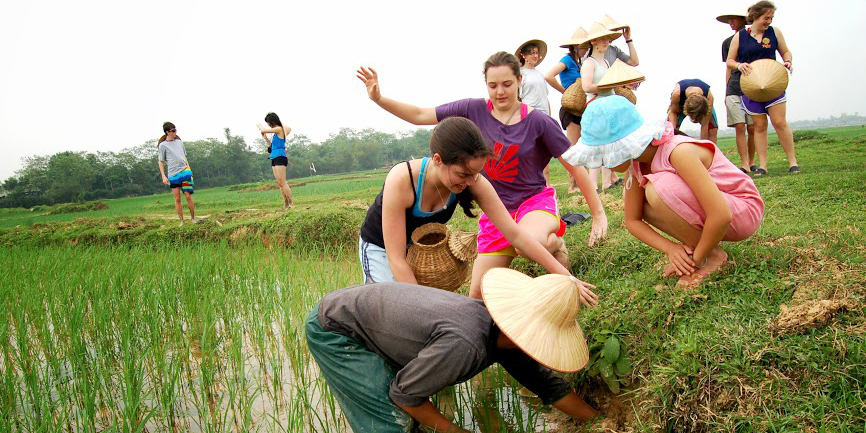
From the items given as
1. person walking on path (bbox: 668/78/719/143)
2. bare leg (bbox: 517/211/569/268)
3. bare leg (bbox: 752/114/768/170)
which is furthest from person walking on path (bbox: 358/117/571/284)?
bare leg (bbox: 752/114/768/170)

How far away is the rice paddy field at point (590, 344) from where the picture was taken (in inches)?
64.2

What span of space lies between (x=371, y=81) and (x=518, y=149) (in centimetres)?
93

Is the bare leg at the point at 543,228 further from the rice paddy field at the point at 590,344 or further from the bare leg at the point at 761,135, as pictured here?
the bare leg at the point at 761,135

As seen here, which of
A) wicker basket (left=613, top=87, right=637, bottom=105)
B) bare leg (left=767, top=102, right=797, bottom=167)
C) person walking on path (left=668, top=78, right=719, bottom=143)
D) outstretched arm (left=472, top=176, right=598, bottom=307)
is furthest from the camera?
bare leg (left=767, top=102, right=797, bottom=167)

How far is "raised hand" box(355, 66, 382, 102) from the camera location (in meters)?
2.97

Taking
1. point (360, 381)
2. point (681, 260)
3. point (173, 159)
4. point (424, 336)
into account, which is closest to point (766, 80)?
point (681, 260)

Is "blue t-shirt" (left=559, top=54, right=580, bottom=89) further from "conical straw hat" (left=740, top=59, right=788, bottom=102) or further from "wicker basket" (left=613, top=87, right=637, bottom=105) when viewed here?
"conical straw hat" (left=740, top=59, right=788, bottom=102)

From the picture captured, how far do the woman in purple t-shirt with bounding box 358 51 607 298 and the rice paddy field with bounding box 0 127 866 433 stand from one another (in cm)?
41

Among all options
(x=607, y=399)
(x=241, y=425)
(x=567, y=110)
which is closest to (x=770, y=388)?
(x=607, y=399)

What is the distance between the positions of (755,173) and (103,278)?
5.84m

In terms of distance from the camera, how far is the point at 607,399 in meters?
2.14

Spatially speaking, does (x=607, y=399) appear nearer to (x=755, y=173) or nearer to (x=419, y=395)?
(x=419, y=395)

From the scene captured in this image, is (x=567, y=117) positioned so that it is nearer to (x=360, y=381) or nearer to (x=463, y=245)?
(x=463, y=245)

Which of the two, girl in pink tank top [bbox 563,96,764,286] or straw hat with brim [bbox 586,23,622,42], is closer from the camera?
girl in pink tank top [bbox 563,96,764,286]
